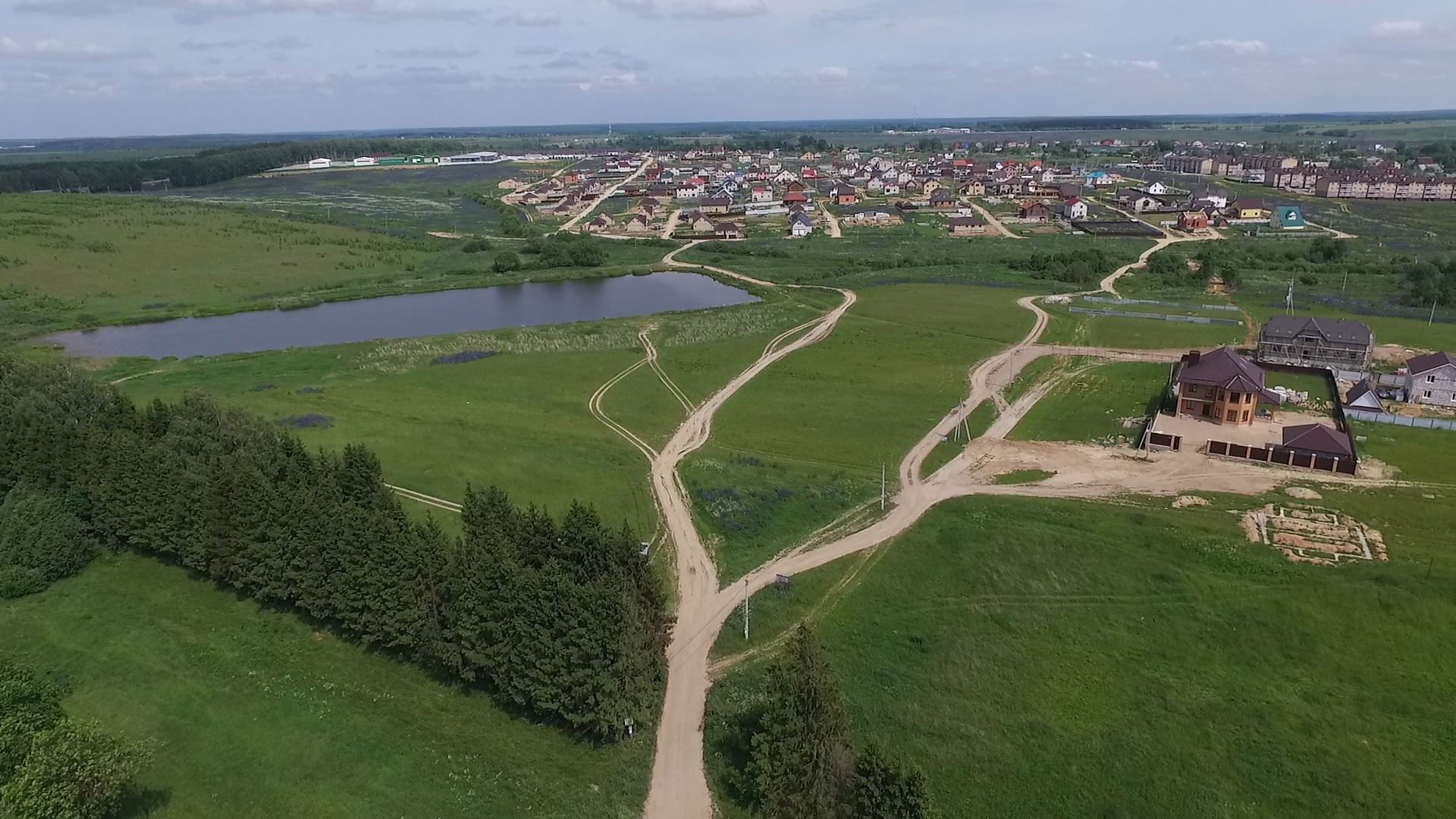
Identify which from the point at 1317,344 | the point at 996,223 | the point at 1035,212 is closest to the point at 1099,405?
the point at 1317,344

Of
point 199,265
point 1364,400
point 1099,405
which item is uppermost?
point 199,265

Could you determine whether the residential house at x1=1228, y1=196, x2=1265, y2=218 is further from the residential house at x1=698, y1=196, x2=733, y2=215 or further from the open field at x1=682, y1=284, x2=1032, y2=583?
the residential house at x1=698, y1=196, x2=733, y2=215

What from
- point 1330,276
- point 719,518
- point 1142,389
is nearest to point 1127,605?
point 719,518

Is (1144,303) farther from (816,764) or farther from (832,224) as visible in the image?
(816,764)

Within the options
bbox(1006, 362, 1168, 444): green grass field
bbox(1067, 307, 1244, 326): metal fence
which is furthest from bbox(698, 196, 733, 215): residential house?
bbox(1006, 362, 1168, 444): green grass field

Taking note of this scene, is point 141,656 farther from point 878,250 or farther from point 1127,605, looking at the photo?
point 878,250

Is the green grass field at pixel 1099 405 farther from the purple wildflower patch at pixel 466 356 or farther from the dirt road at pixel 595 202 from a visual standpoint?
the dirt road at pixel 595 202
